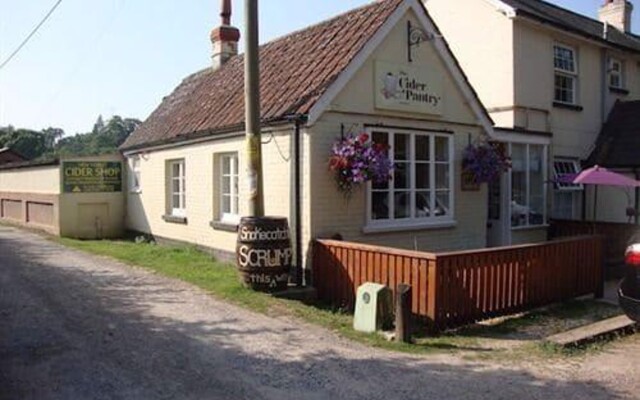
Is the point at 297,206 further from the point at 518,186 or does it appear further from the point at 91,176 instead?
the point at 91,176

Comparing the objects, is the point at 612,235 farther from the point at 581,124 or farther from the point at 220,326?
the point at 220,326

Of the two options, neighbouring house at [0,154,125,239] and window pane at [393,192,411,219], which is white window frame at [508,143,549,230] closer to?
window pane at [393,192,411,219]

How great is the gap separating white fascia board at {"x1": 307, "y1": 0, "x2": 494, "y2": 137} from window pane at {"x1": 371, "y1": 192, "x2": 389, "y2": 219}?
6.60 feet

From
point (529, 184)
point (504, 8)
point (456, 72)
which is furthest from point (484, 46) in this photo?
point (456, 72)

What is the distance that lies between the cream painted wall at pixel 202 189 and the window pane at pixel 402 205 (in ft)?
7.19

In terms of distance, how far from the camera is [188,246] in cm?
1421

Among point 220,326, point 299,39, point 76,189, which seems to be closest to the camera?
point 220,326

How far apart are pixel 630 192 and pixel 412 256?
11372 millimetres

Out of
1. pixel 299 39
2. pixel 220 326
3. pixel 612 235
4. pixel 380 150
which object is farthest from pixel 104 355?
pixel 612 235

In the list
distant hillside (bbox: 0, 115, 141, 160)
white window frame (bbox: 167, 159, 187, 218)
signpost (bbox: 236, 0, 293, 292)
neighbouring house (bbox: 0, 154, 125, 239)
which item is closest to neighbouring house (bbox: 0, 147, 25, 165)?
distant hillside (bbox: 0, 115, 141, 160)

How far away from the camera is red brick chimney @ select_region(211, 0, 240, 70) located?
17234 mm

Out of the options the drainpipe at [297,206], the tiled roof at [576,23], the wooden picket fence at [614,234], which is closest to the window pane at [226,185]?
the drainpipe at [297,206]

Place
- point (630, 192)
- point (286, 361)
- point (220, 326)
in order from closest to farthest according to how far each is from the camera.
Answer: point (286, 361)
point (220, 326)
point (630, 192)

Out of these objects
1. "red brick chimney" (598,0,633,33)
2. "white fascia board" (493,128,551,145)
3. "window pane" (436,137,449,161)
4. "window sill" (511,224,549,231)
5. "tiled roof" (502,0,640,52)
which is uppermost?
"red brick chimney" (598,0,633,33)
